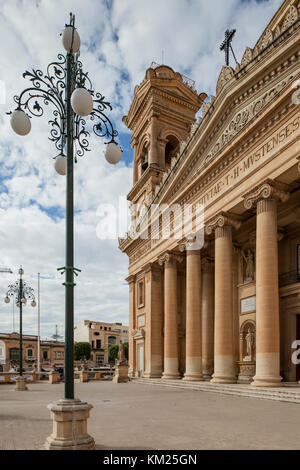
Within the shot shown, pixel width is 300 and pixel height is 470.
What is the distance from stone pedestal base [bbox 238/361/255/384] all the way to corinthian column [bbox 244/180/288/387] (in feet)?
22.4

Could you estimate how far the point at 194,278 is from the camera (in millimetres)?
25234

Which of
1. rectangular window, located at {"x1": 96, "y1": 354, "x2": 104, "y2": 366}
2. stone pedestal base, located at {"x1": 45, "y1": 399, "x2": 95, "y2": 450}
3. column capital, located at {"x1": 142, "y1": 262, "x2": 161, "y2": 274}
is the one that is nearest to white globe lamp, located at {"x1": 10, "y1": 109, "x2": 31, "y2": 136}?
stone pedestal base, located at {"x1": 45, "y1": 399, "x2": 95, "y2": 450}

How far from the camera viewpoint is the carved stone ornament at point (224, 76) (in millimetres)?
22844

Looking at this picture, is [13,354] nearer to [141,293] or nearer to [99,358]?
[99,358]

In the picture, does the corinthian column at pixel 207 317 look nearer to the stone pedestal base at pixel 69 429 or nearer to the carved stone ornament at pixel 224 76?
the carved stone ornament at pixel 224 76

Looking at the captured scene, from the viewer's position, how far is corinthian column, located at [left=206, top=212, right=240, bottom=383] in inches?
824

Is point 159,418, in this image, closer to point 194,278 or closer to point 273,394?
point 273,394

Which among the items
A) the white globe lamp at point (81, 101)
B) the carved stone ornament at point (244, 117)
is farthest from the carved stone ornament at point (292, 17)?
the white globe lamp at point (81, 101)

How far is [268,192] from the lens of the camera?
727 inches

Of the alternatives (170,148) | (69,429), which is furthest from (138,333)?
(69,429)

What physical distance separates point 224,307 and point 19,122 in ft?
51.3

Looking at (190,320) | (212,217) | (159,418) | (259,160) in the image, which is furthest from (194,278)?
(159,418)

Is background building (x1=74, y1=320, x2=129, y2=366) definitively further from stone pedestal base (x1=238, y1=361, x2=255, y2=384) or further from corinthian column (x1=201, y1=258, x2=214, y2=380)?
stone pedestal base (x1=238, y1=361, x2=255, y2=384)
